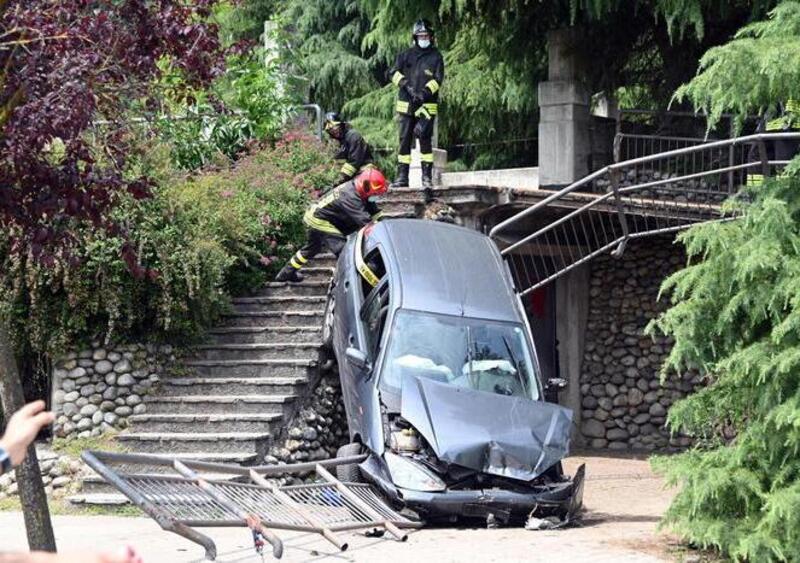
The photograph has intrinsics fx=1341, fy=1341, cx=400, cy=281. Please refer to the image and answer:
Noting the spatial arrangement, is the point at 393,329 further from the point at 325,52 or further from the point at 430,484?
the point at 325,52

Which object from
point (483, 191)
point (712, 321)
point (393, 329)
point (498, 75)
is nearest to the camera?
point (712, 321)

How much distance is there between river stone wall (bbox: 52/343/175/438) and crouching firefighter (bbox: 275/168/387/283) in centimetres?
257

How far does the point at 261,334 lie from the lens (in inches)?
651

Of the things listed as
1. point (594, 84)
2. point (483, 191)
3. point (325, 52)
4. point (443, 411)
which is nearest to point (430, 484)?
point (443, 411)

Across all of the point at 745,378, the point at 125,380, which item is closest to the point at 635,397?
the point at 125,380

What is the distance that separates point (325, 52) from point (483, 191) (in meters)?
11.8

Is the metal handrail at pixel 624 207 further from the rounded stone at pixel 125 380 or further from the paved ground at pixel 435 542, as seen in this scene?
the rounded stone at pixel 125 380

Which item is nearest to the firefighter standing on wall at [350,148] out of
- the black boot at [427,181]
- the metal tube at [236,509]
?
the black boot at [427,181]

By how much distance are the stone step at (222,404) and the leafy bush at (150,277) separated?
0.93 meters

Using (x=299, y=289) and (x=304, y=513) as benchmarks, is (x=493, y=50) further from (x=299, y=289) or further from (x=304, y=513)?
(x=304, y=513)

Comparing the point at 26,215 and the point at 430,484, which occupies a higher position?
the point at 26,215

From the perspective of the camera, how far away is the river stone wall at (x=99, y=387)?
1530 cm

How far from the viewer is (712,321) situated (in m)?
10.2

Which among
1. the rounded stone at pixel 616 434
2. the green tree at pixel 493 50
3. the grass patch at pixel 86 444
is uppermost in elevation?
the green tree at pixel 493 50
